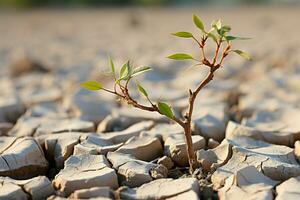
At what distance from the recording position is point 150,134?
1.80 m

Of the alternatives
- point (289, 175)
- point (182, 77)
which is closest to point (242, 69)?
point (182, 77)

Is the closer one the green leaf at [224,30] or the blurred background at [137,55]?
the green leaf at [224,30]

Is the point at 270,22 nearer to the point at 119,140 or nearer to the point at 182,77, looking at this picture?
the point at 182,77

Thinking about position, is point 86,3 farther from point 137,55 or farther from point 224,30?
point 224,30

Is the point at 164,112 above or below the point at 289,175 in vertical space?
above

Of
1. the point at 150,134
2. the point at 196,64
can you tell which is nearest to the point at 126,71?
the point at 196,64

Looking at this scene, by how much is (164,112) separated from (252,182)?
31 cm

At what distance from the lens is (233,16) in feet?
26.7

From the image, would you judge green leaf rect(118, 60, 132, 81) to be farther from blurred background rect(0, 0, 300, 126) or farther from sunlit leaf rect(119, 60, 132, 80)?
blurred background rect(0, 0, 300, 126)

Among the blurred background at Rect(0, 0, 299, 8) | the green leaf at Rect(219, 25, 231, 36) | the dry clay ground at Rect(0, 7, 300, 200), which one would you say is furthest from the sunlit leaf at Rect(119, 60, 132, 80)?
the blurred background at Rect(0, 0, 299, 8)

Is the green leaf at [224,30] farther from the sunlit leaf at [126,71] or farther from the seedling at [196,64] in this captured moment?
Answer: the sunlit leaf at [126,71]

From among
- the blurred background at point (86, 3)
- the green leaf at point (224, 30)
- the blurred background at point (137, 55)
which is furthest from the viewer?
the blurred background at point (86, 3)

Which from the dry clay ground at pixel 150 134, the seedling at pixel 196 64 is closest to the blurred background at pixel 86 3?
the dry clay ground at pixel 150 134

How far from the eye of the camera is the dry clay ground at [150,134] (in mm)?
1371
